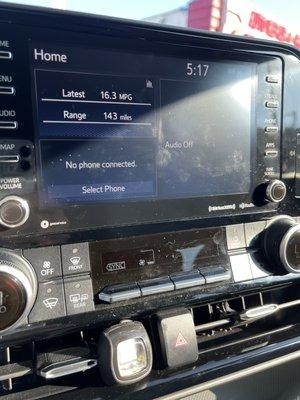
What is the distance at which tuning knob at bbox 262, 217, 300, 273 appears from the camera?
46.1 inches

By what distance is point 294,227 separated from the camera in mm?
1188

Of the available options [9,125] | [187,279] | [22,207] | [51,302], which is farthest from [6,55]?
[187,279]

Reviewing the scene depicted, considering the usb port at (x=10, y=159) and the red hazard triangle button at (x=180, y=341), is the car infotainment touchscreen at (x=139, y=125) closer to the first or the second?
the usb port at (x=10, y=159)

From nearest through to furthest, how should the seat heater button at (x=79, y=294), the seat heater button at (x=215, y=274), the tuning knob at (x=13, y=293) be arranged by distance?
the tuning knob at (x=13, y=293), the seat heater button at (x=79, y=294), the seat heater button at (x=215, y=274)

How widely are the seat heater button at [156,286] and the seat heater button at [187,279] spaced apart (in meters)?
0.01

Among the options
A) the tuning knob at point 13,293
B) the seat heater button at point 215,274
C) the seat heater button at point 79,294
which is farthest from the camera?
the seat heater button at point 215,274

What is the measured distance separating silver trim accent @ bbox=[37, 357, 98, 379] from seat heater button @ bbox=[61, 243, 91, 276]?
0.63 feet

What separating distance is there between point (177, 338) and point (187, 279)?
0.46ft

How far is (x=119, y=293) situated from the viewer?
99 cm

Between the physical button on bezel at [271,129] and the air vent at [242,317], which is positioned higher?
the physical button on bezel at [271,129]

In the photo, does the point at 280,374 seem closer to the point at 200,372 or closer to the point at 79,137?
the point at 200,372

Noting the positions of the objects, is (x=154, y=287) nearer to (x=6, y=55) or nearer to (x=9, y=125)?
(x=9, y=125)

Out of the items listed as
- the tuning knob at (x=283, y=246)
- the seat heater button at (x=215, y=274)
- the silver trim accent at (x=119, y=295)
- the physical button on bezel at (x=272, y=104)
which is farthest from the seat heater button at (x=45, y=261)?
the physical button on bezel at (x=272, y=104)

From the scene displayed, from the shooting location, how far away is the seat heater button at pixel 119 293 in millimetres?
984
